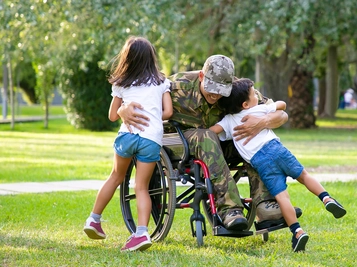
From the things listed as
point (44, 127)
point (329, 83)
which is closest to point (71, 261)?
point (44, 127)

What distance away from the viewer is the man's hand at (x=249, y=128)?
17.9 ft

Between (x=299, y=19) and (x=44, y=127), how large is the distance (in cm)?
1069

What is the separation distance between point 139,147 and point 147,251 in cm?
72

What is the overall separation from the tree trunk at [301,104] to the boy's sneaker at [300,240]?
63.9 feet

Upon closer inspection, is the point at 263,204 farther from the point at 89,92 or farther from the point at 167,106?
the point at 89,92

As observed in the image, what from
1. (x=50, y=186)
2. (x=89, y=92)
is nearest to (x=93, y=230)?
(x=50, y=186)

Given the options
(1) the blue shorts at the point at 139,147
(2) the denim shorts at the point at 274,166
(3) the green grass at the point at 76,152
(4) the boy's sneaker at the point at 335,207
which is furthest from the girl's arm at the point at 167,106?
(3) the green grass at the point at 76,152

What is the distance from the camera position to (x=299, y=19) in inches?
609

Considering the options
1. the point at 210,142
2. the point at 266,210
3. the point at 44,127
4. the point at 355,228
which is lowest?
the point at 44,127

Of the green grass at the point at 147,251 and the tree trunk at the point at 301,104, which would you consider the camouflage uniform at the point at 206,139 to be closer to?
the green grass at the point at 147,251

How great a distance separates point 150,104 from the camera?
5312 mm

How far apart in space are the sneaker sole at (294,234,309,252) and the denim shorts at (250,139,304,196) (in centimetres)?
37

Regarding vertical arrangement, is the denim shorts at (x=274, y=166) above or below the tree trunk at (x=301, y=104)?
above

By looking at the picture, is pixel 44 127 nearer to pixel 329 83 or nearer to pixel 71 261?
pixel 329 83
